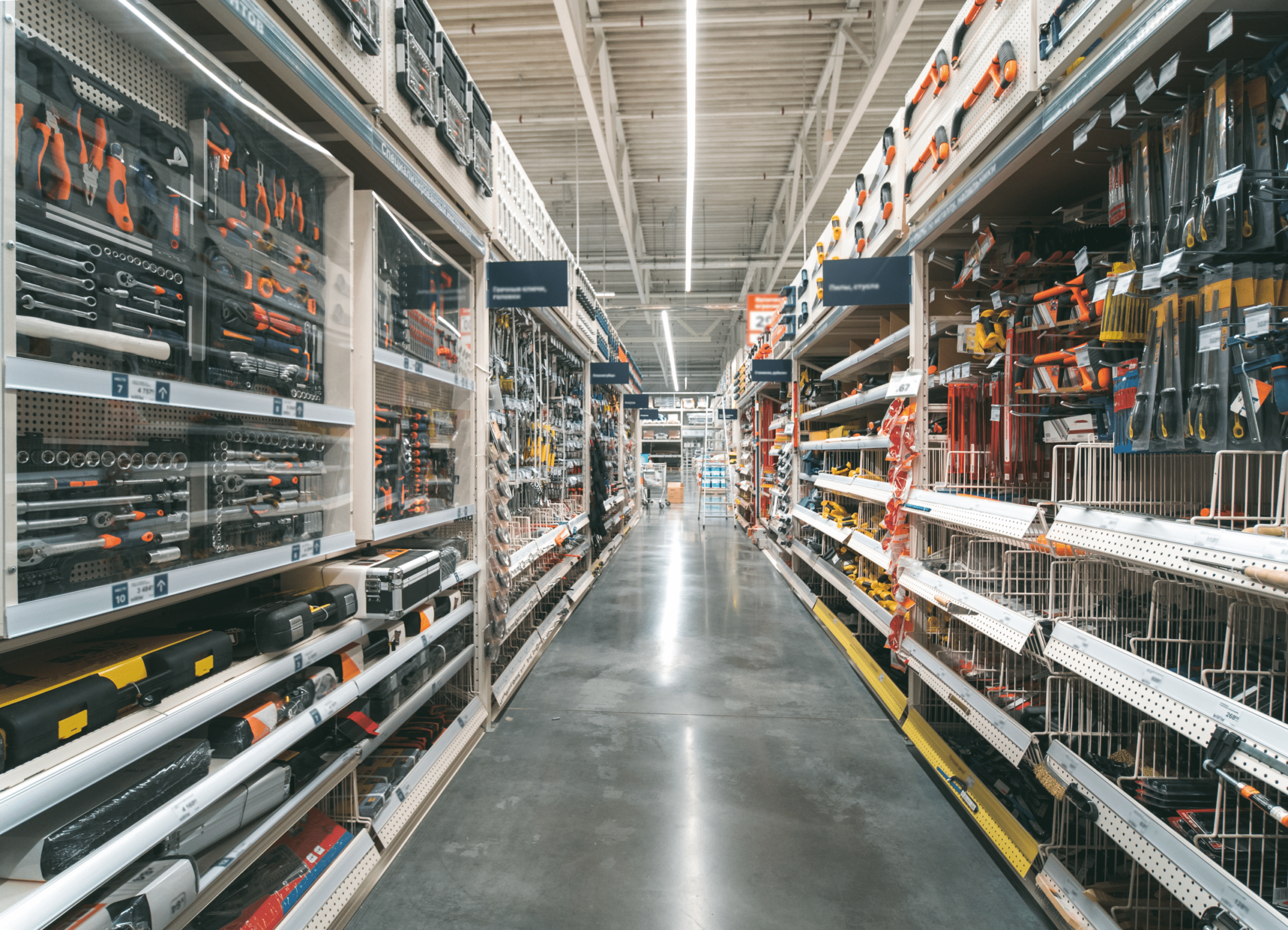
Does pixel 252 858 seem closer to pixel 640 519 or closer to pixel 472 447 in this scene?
pixel 472 447

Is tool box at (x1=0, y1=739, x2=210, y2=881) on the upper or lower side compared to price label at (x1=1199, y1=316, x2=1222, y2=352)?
lower

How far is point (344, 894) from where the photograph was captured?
2.08 meters

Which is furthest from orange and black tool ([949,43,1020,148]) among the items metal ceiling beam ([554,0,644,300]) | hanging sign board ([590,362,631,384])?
hanging sign board ([590,362,631,384])

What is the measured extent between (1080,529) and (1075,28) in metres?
1.57

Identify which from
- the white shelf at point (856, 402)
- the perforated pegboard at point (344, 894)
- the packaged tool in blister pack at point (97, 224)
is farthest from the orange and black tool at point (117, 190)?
the white shelf at point (856, 402)

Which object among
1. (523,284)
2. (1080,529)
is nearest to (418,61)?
(523,284)

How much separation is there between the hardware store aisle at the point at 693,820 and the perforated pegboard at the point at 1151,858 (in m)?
0.67

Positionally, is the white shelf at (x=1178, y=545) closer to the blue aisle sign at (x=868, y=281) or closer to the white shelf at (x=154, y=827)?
the blue aisle sign at (x=868, y=281)

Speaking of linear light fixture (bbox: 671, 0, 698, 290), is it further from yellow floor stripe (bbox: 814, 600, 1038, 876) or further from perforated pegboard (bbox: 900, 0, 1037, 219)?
yellow floor stripe (bbox: 814, 600, 1038, 876)

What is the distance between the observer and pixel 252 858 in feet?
5.42

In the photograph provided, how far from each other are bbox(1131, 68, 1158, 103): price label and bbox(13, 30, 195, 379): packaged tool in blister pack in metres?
2.46

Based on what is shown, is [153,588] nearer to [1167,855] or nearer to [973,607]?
[1167,855]

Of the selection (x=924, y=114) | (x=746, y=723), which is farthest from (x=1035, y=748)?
(x=924, y=114)

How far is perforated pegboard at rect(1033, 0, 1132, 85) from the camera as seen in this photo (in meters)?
1.83
